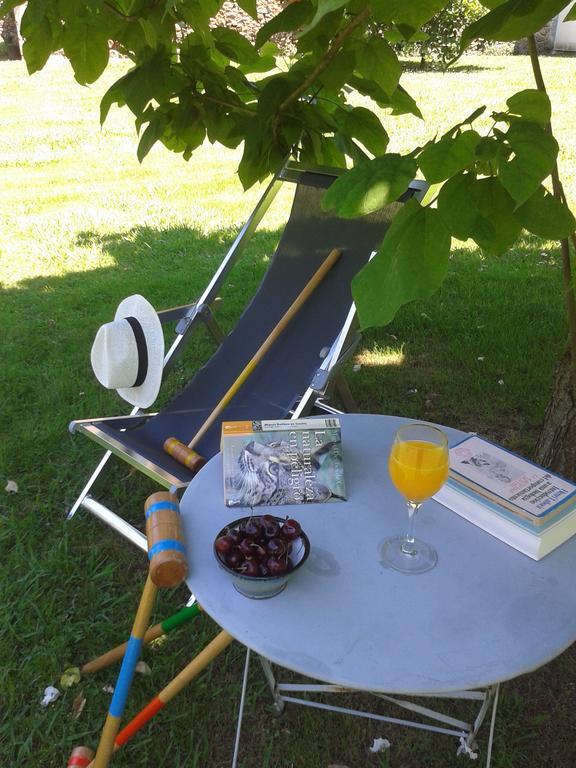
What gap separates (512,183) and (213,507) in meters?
0.93

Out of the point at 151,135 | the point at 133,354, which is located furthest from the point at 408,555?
the point at 133,354

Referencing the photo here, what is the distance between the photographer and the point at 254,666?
82.7 inches

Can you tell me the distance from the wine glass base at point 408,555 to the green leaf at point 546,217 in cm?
67

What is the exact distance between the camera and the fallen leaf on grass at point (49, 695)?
79.4 inches

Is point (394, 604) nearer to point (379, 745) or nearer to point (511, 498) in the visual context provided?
point (511, 498)

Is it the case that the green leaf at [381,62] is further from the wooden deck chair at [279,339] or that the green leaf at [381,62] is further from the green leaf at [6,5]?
the wooden deck chair at [279,339]

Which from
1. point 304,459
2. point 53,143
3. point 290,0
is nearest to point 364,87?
point 290,0

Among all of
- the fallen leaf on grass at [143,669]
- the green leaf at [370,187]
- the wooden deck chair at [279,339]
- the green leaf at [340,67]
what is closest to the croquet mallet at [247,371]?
the wooden deck chair at [279,339]

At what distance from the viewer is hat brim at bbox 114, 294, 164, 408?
266 centimetres

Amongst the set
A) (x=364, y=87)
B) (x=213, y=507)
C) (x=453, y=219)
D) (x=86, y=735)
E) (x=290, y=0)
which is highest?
(x=290, y=0)

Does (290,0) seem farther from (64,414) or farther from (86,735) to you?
(64,414)

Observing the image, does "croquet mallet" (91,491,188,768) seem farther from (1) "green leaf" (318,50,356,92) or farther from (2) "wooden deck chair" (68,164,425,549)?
(1) "green leaf" (318,50,356,92)

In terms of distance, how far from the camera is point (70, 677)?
2.07m

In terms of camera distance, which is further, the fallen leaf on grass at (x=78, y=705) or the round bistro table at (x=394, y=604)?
the fallen leaf on grass at (x=78, y=705)
